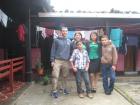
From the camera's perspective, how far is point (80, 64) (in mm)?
10117

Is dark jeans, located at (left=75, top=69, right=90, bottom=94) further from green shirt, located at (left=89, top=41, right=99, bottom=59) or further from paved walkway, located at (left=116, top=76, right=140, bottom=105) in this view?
paved walkway, located at (left=116, top=76, right=140, bottom=105)

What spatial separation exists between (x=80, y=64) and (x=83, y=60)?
0.15 metres

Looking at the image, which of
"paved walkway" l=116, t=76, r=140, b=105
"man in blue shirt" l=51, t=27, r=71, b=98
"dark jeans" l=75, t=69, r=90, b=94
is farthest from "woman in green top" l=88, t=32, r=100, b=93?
"paved walkway" l=116, t=76, r=140, b=105

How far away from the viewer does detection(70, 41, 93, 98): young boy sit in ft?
33.2

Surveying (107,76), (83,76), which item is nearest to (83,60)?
(83,76)

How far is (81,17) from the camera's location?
14.3 metres

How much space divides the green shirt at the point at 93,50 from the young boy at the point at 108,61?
0.18m

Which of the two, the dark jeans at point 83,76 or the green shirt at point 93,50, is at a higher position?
the green shirt at point 93,50

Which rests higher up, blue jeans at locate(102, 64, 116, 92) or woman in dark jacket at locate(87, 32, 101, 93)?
woman in dark jacket at locate(87, 32, 101, 93)

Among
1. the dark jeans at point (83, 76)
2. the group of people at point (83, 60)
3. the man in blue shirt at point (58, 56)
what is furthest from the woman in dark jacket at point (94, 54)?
the man in blue shirt at point (58, 56)

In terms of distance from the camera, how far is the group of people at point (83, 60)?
10.1 metres

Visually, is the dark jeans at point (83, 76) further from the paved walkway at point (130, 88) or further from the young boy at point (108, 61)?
the paved walkway at point (130, 88)

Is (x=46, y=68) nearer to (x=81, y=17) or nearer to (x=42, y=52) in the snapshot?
(x=42, y=52)

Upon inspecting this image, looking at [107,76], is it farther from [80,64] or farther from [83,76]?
[80,64]
